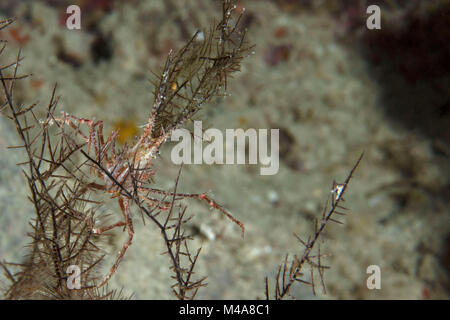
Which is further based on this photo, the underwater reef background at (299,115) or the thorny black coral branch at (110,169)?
the underwater reef background at (299,115)

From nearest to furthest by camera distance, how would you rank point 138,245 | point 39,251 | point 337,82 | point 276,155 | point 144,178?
point 39,251 → point 144,178 → point 138,245 → point 337,82 → point 276,155

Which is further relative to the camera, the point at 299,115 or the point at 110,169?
the point at 299,115

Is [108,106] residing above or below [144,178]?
above

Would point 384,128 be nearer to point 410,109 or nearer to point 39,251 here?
point 410,109

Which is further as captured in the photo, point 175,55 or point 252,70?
point 252,70

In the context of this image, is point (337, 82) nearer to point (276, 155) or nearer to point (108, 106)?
point (276, 155)

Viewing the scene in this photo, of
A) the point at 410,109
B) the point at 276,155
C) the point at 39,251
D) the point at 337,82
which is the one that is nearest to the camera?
the point at 39,251

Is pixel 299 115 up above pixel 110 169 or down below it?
above

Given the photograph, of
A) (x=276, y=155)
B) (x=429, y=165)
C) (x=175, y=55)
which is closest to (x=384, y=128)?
(x=429, y=165)

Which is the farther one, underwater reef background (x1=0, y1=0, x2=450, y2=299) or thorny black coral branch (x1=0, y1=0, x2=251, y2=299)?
underwater reef background (x1=0, y1=0, x2=450, y2=299)

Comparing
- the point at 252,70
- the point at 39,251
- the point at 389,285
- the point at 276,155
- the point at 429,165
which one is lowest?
the point at 389,285
